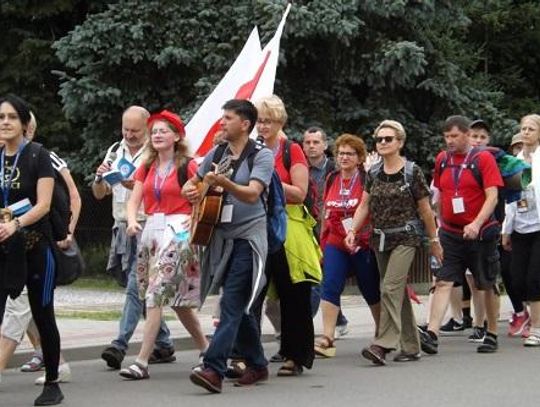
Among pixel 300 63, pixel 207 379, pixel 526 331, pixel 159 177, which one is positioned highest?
pixel 300 63

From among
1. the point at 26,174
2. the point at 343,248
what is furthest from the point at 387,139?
the point at 26,174

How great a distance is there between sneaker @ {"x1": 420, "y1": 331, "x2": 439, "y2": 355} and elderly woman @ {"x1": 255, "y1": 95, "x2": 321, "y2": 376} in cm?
174

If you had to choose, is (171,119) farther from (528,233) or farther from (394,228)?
(528,233)

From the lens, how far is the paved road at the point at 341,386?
8.69m

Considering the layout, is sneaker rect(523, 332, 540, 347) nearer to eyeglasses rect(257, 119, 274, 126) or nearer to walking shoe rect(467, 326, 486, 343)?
walking shoe rect(467, 326, 486, 343)

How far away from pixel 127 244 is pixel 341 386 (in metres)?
2.30

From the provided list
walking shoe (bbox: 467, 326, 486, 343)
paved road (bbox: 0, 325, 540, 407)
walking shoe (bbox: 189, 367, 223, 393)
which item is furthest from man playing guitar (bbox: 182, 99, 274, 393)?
walking shoe (bbox: 467, 326, 486, 343)

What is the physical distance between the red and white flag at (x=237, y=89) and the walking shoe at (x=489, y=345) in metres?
2.97

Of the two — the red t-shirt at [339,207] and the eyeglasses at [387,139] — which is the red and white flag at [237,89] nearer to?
the red t-shirt at [339,207]

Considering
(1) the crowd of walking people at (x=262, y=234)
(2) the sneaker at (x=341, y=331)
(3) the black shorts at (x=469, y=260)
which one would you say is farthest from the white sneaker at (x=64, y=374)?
(2) the sneaker at (x=341, y=331)

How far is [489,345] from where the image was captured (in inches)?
458

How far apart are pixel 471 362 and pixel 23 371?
352 cm

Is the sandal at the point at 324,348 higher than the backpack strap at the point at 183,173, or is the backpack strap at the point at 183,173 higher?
the backpack strap at the point at 183,173

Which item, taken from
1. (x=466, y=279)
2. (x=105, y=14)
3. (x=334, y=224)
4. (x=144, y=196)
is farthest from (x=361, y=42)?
(x=144, y=196)
